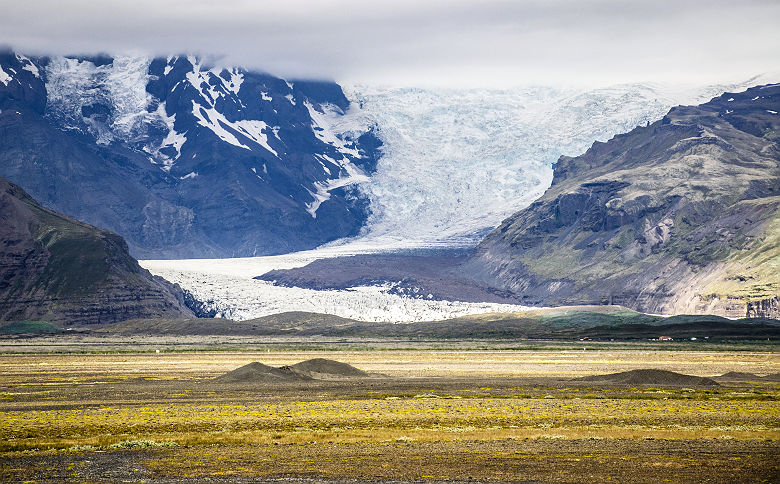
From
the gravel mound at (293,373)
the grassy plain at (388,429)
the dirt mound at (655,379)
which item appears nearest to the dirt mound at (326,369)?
the gravel mound at (293,373)

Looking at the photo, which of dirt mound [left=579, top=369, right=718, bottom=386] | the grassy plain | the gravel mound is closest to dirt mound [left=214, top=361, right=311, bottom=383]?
the gravel mound

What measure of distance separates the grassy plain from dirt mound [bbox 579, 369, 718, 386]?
191cm

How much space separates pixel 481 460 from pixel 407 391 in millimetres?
32764

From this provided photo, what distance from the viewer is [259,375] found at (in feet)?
285

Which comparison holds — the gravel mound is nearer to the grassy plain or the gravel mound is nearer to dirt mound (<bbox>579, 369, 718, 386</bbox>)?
the grassy plain

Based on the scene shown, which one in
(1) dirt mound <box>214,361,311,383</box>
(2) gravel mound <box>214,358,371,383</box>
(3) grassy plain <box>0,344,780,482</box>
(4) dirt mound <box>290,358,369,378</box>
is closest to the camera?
(3) grassy plain <box>0,344,780,482</box>

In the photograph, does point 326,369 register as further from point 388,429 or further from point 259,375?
point 388,429

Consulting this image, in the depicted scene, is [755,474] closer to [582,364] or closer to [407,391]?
[407,391]

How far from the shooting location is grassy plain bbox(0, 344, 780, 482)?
138 feet

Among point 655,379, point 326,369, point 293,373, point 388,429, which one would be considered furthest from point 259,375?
point 388,429

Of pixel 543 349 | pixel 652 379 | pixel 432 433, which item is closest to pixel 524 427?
pixel 432 433

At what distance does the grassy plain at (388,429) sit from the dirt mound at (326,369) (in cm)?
261

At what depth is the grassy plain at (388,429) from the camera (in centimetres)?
4212

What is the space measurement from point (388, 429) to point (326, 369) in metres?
40.0
